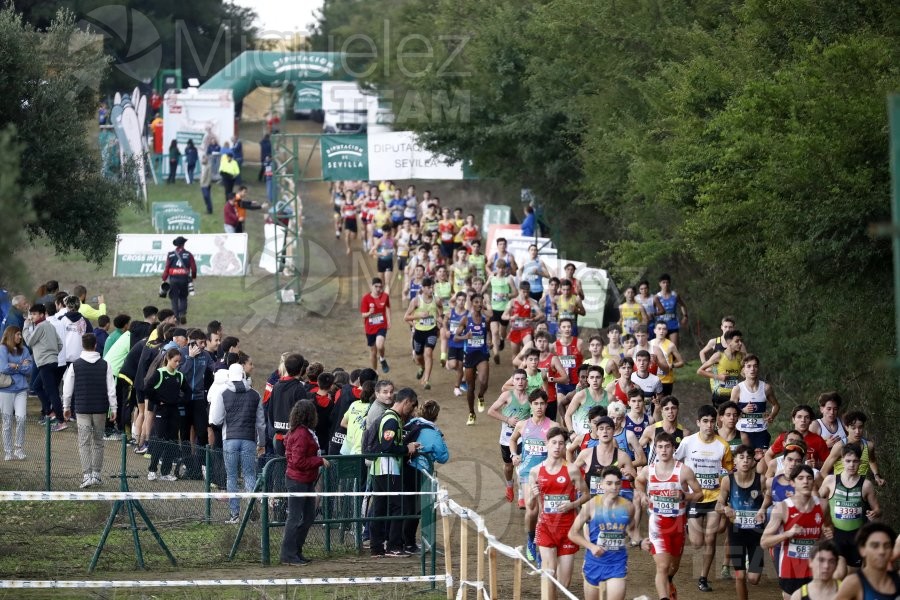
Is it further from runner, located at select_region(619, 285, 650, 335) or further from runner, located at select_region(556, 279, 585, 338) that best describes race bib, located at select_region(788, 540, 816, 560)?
runner, located at select_region(556, 279, 585, 338)

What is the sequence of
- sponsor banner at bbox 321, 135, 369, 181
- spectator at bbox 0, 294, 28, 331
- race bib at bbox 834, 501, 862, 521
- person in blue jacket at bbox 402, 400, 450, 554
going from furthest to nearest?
sponsor banner at bbox 321, 135, 369, 181, spectator at bbox 0, 294, 28, 331, person in blue jacket at bbox 402, 400, 450, 554, race bib at bbox 834, 501, 862, 521

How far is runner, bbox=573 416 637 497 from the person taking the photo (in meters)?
11.8

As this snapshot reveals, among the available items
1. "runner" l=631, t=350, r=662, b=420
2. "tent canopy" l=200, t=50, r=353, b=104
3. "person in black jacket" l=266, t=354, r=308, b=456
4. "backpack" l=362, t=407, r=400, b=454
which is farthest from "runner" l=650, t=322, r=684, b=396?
"tent canopy" l=200, t=50, r=353, b=104

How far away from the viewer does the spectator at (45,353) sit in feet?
57.0

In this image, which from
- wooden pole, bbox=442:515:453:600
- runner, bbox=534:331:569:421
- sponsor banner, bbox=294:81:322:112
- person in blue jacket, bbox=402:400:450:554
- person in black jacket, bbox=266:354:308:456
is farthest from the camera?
sponsor banner, bbox=294:81:322:112

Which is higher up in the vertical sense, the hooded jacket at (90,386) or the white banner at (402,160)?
the white banner at (402,160)

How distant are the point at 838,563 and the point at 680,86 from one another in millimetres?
9642

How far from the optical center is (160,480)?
46.4ft

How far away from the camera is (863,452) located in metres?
12.6

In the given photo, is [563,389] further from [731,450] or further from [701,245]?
[731,450]

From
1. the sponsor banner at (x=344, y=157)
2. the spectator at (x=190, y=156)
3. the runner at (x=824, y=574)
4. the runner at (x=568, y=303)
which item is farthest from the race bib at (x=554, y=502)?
the spectator at (x=190, y=156)

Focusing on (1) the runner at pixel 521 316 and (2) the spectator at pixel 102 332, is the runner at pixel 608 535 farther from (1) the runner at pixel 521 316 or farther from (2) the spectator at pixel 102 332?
(1) the runner at pixel 521 316

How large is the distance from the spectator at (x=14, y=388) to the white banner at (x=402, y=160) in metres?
13.8

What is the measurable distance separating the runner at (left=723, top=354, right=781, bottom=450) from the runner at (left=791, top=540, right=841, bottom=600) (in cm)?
601
